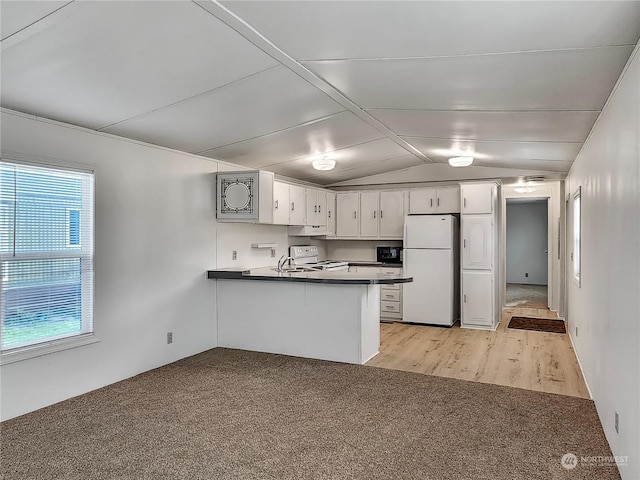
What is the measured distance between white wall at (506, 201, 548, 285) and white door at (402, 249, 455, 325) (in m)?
6.24

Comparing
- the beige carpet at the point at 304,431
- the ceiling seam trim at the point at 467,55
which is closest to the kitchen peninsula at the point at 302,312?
the beige carpet at the point at 304,431

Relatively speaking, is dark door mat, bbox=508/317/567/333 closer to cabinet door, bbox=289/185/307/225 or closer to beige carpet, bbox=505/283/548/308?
beige carpet, bbox=505/283/548/308

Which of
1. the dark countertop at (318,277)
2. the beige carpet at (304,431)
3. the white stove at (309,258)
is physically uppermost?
the white stove at (309,258)

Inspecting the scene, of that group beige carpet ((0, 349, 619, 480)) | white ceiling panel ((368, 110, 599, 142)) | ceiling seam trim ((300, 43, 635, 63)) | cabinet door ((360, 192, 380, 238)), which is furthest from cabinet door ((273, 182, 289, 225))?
ceiling seam trim ((300, 43, 635, 63))

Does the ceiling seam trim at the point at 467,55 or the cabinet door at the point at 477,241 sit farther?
the cabinet door at the point at 477,241

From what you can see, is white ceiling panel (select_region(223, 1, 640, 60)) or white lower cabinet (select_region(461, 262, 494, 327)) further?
white lower cabinet (select_region(461, 262, 494, 327))

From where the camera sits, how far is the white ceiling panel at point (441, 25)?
75.2 inches

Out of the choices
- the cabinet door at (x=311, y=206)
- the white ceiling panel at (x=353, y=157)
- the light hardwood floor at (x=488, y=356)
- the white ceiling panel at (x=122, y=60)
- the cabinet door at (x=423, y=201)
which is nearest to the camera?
the white ceiling panel at (x=122, y=60)

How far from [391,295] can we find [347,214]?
1528mm

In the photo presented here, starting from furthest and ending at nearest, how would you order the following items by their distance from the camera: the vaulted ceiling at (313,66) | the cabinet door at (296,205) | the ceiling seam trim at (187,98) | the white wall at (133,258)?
the cabinet door at (296,205) < the white wall at (133,258) < the ceiling seam trim at (187,98) < the vaulted ceiling at (313,66)

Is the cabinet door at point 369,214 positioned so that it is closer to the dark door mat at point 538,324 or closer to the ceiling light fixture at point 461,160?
the ceiling light fixture at point 461,160

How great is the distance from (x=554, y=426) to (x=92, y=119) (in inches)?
160

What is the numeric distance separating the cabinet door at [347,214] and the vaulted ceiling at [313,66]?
9.60 ft

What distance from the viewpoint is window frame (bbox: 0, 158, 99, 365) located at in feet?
10.5
